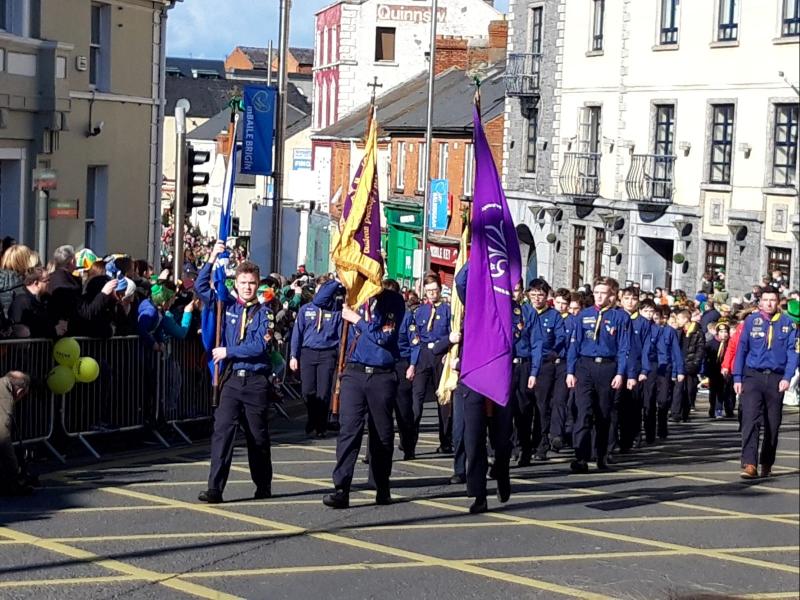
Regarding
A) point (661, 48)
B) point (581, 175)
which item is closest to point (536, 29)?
point (581, 175)

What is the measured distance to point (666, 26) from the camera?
671 cm

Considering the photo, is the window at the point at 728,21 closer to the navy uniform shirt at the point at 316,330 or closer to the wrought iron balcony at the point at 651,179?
the navy uniform shirt at the point at 316,330

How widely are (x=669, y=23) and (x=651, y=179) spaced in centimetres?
2802

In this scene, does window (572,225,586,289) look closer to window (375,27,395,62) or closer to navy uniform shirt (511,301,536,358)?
window (375,27,395,62)

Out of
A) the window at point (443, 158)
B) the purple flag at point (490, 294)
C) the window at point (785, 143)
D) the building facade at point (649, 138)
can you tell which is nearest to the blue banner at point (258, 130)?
the building facade at point (649, 138)

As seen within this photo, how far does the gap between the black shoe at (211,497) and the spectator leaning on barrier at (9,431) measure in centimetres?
144

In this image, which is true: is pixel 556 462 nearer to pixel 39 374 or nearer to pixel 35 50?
pixel 39 374

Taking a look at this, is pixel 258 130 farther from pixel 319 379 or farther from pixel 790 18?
pixel 790 18

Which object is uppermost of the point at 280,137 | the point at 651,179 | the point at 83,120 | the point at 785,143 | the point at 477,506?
the point at 83,120

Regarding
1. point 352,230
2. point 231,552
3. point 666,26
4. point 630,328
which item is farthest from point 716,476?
point 666,26

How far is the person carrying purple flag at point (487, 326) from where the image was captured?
33.3ft

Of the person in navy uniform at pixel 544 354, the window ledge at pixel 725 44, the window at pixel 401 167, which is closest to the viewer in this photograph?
the window ledge at pixel 725 44

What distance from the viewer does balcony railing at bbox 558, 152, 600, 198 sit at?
41.1 meters

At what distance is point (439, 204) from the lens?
159 ft
